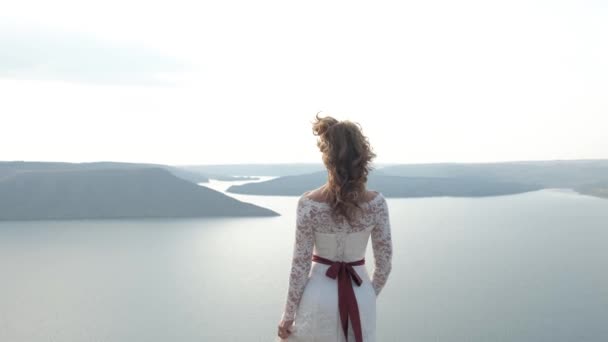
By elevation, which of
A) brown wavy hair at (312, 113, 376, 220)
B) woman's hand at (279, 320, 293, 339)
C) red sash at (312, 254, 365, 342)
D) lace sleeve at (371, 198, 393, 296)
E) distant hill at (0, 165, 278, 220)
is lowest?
distant hill at (0, 165, 278, 220)

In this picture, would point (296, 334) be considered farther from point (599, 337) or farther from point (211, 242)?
point (211, 242)

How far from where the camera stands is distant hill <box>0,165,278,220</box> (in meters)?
50.3

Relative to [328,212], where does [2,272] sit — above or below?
below

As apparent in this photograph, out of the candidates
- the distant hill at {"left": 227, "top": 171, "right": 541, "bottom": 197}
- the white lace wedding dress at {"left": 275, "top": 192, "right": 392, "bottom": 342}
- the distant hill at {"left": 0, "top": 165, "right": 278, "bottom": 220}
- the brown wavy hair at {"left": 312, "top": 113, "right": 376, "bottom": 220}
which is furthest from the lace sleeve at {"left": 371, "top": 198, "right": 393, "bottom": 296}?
the distant hill at {"left": 227, "top": 171, "right": 541, "bottom": 197}

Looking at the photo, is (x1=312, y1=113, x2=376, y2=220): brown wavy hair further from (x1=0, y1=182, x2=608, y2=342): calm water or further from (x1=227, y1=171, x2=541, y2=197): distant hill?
(x1=227, y1=171, x2=541, y2=197): distant hill

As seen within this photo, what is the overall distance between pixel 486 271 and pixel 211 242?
1637 centimetres

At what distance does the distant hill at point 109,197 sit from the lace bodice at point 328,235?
45.7 metres

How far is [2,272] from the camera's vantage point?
27.4 m

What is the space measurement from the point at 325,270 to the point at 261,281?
20.9 metres

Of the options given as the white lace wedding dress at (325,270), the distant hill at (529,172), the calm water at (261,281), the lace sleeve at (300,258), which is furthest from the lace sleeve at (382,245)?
the distant hill at (529,172)

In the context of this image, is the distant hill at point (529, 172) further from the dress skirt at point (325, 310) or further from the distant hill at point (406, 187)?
the dress skirt at point (325, 310)

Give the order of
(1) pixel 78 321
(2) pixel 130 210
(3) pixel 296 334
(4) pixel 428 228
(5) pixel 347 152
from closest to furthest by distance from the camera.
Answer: (5) pixel 347 152 < (3) pixel 296 334 < (1) pixel 78 321 < (4) pixel 428 228 < (2) pixel 130 210

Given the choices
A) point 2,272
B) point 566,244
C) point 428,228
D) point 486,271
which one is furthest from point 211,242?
point 566,244

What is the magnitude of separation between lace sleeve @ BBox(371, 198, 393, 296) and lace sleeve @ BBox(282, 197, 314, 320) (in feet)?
0.78
